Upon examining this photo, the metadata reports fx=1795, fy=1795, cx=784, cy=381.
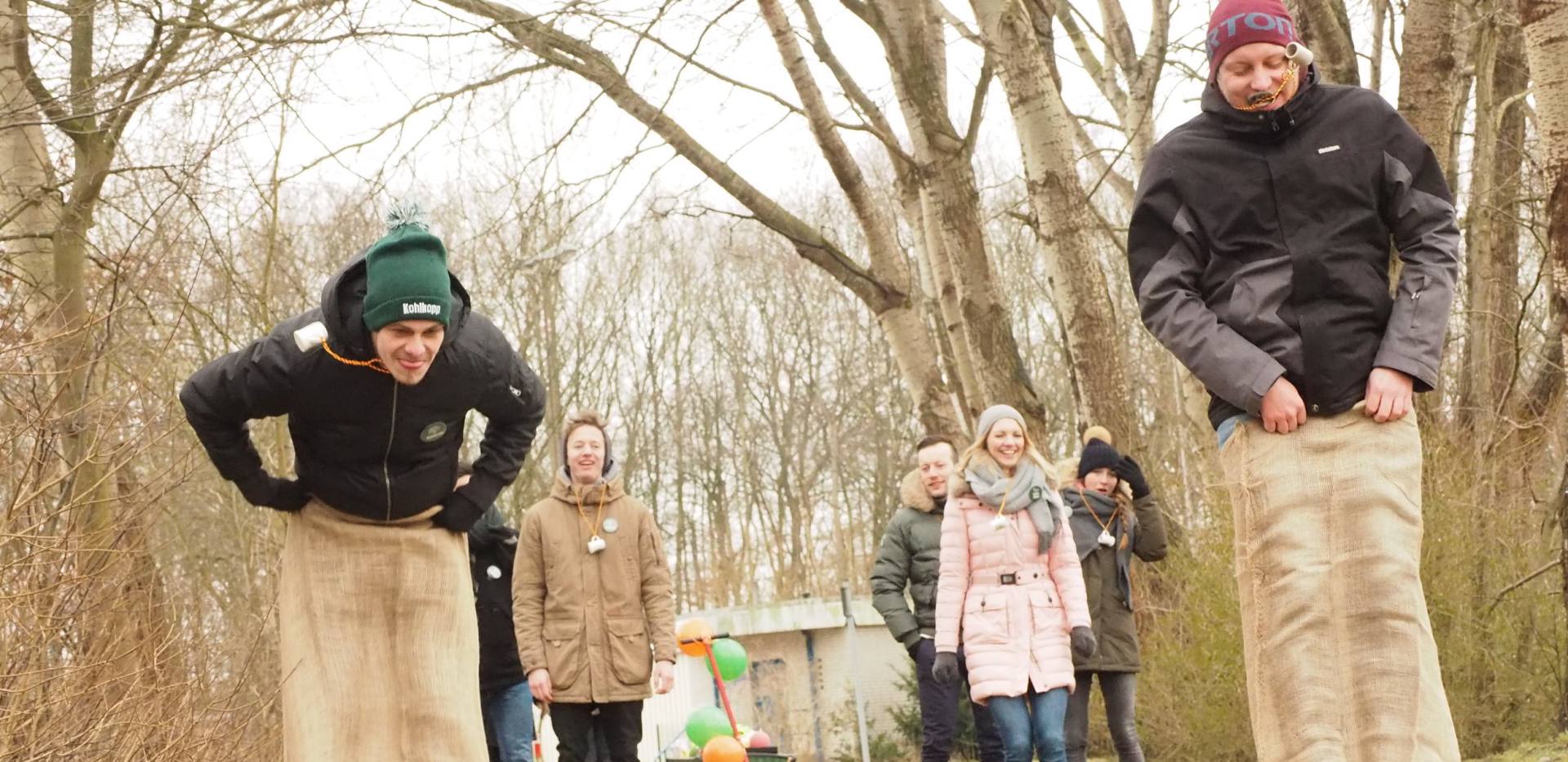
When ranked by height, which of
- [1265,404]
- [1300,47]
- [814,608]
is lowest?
[814,608]

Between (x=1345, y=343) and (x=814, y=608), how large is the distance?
17.8 m

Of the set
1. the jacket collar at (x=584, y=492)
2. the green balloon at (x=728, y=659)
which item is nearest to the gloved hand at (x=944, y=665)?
the jacket collar at (x=584, y=492)

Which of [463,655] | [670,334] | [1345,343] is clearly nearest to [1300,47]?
[1345,343]

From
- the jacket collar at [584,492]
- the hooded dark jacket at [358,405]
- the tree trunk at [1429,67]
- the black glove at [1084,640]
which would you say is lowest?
the black glove at [1084,640]

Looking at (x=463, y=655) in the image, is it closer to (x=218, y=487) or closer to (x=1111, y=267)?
(x=218, y=487)

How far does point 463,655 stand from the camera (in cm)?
584

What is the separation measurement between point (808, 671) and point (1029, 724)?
45.7ft

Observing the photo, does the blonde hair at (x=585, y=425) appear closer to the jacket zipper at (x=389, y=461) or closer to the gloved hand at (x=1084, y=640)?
the gloved hand at (x=1084, y=640)

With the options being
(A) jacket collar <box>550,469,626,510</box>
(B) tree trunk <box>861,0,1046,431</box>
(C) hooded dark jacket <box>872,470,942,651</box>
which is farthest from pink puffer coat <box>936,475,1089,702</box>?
(B) tree trunk <box>861,0,1046,431</box>

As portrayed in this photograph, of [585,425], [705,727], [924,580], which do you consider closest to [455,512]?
[585,425]

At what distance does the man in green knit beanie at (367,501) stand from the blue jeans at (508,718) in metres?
3.68

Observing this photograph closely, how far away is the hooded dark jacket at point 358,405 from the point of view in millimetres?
5406

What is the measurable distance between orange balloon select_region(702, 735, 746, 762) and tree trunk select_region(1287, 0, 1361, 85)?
586 centimetres

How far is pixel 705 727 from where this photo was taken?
1410cm
